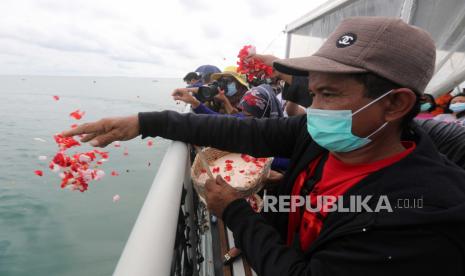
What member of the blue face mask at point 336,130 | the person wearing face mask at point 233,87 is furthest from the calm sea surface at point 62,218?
the blue face mask at point 336,130

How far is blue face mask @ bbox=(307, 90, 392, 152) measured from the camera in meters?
1.05

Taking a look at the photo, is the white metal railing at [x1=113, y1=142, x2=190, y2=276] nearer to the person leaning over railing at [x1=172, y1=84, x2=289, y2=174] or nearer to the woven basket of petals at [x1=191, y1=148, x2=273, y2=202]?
the woven basket of petals at [x1=191, y1=148, x2=273, y2=202]

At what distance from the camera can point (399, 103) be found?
99 cm

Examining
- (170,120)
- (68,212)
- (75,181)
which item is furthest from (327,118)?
(68,212)

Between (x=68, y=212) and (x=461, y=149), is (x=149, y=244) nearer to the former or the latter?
(x=461, y=149)

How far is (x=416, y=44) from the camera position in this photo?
92 centimetres

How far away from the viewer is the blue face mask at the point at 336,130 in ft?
3.45

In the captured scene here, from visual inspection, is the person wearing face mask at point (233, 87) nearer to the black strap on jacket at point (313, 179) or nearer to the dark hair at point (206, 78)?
the dark hair at point (206, 78)

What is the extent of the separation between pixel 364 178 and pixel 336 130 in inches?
8.5

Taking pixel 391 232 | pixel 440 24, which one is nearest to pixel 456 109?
pixel 440 24

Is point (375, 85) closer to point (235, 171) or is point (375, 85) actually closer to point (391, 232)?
point (391, 232)

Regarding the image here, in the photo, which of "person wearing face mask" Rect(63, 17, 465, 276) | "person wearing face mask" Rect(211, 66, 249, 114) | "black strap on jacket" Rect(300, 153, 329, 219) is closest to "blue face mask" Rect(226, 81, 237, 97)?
"person wearing face mask" Rect(211, 66, 249, 114)

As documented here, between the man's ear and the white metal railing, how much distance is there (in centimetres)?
82

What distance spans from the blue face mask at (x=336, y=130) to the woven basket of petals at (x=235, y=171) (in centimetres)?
50
